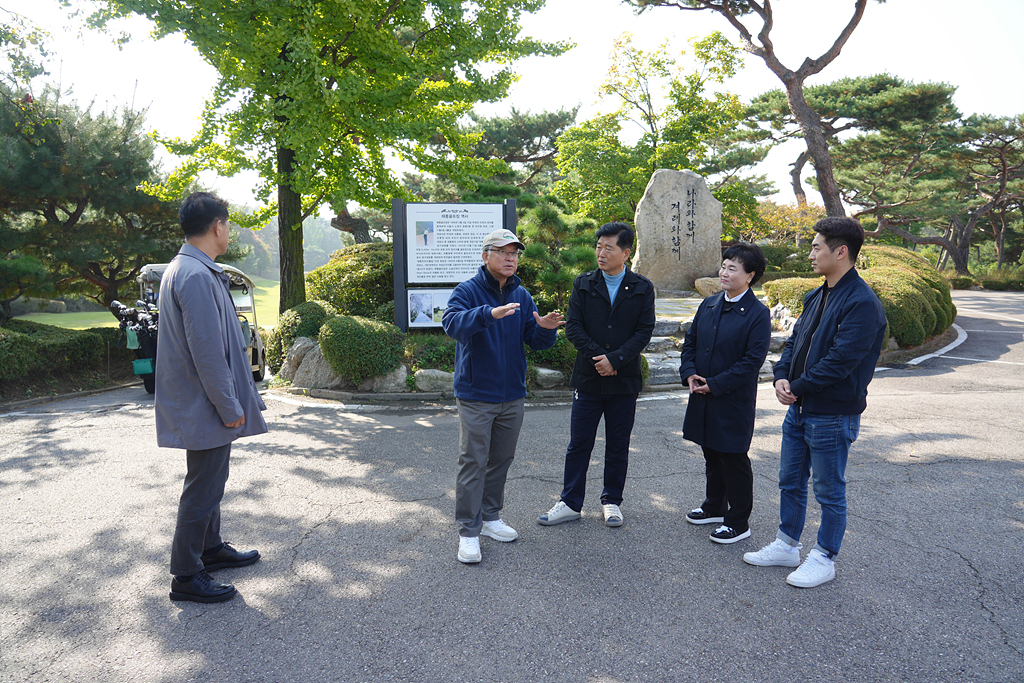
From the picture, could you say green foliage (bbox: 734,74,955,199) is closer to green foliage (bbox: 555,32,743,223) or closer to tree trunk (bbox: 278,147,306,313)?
green foliage (bbox: 555,32,743,223)

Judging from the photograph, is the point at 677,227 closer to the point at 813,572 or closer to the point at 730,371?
the point at 730,371

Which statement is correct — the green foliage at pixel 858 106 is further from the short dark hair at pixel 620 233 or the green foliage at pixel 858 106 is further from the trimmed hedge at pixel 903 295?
the short dark hair at pixel 620 233

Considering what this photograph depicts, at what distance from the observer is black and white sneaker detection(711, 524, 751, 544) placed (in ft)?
11.2

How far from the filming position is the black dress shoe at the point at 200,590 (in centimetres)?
280

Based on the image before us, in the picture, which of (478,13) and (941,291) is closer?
(478,13)

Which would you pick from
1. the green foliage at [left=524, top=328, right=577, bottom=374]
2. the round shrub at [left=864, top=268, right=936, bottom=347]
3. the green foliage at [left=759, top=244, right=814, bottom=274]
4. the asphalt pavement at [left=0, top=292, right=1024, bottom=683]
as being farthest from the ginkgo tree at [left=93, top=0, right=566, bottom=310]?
the green foliage at [left=759, top=244, right=814, bottom=274]

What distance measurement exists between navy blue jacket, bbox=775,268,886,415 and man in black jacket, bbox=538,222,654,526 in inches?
37.7

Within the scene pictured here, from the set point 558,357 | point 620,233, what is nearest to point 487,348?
point 620,233

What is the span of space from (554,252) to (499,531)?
21.2 ft

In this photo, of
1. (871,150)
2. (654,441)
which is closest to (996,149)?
(871,150)

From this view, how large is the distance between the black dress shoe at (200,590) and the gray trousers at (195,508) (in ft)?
0.16

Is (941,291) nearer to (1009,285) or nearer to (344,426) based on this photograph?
(344,426)

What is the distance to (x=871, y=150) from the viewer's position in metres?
25.2

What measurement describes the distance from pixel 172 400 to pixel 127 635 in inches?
41.7
